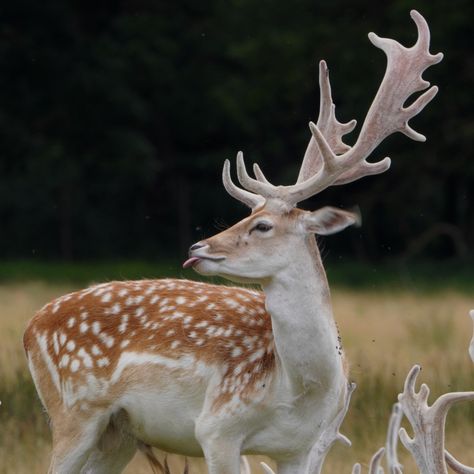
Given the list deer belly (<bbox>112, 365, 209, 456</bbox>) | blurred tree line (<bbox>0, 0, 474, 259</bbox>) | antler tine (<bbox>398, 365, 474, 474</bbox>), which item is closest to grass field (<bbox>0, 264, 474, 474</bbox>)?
deer belly (<bbox>112, 365, 209, 456</bbox>)

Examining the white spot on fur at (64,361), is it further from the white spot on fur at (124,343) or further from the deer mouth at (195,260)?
the deer mouth at (195,260)

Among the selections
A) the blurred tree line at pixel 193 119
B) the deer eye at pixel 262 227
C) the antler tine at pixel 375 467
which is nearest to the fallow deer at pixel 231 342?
the deer eye at pixel 262 227

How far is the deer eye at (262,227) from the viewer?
477 cm

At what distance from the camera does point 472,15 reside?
24469 millimetres

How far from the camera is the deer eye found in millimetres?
4766

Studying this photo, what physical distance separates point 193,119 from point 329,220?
24027 mm

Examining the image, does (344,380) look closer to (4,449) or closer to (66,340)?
(66,340)

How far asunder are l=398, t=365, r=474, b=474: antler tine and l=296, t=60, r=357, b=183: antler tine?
139 centimetres

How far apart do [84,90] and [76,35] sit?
5.80ft

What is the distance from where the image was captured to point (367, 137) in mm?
4980

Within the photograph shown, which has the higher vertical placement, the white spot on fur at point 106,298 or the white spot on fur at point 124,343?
the white spot on fur at point 106,298

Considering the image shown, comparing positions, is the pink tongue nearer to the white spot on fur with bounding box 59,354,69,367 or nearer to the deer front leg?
the deer front leg

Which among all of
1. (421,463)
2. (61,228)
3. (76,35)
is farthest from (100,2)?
(421,463)

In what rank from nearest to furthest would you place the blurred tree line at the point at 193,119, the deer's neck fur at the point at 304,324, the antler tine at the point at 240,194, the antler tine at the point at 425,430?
the antler tine at the point at 425,430, the deer's neck fur at the point at 304,324, the antler tine at the point at 240,194, the blurred tree line at the point at 193,119
